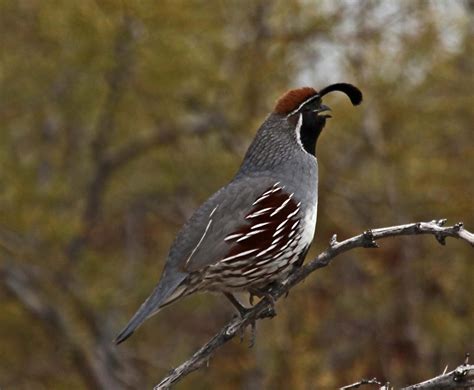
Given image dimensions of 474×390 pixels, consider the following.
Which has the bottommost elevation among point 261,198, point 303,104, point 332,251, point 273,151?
point 332,251

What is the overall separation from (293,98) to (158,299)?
1.43 meters

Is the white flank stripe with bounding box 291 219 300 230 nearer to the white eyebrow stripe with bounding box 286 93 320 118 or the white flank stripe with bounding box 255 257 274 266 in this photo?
the white flank stripe with bounding box 255 257 274 266

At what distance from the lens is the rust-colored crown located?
5285 millimetres

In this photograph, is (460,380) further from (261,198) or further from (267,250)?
(261,198)

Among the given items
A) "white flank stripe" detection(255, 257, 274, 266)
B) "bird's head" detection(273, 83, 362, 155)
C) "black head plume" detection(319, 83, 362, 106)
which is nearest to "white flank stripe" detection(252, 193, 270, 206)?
"white flank stripe" detection(255, 257, 274, 266)

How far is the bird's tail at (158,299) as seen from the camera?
4.22 m

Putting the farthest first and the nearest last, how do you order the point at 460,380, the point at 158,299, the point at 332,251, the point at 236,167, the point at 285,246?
the point at 236,167 → the point at 285,246 → the point at 158,299 → the point at 332,251 → the point at 460,380

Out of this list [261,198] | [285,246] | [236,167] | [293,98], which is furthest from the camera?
[236,167]

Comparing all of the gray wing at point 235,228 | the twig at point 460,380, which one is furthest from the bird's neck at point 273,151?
the twig at point 460,380

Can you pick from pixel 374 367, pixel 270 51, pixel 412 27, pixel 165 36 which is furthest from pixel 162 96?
pixel 374 367

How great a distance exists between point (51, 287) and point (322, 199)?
2.60 metres

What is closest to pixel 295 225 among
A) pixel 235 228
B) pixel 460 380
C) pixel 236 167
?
pixel 235 228

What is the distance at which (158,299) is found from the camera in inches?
175

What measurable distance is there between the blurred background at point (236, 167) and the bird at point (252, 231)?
128 inches
